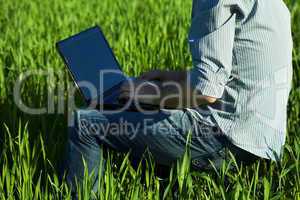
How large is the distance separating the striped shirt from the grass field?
0.12 m

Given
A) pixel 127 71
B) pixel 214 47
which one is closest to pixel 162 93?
pixel 214 47

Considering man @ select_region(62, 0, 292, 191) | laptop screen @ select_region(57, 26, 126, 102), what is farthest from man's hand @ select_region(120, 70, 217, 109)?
laptop screen @ select_region(57, 26, 126, 102)

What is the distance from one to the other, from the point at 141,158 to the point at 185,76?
0.27 meters

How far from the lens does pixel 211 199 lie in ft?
6.00

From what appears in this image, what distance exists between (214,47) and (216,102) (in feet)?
0.59

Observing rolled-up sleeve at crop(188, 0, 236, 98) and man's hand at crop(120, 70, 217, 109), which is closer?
rolled-up sleeve at crop(188, 0, 236, 98)

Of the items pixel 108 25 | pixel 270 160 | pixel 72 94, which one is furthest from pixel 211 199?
pixel 108 25

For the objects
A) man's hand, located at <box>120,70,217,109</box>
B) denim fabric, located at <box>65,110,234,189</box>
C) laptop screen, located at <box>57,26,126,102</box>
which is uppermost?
laptop screen, located at <box>57,26,126,102</box>

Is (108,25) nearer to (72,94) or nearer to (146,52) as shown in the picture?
(146,52)

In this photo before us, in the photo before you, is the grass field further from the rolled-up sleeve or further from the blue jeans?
the rolled-up sleeve

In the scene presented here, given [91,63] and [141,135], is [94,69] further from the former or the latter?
[141,135]

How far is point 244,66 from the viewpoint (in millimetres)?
1749

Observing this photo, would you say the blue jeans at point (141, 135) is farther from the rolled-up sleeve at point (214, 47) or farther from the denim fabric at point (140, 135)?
the rolled-up sleeve at point (214, 47)

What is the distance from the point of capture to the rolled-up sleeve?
1674 mm
